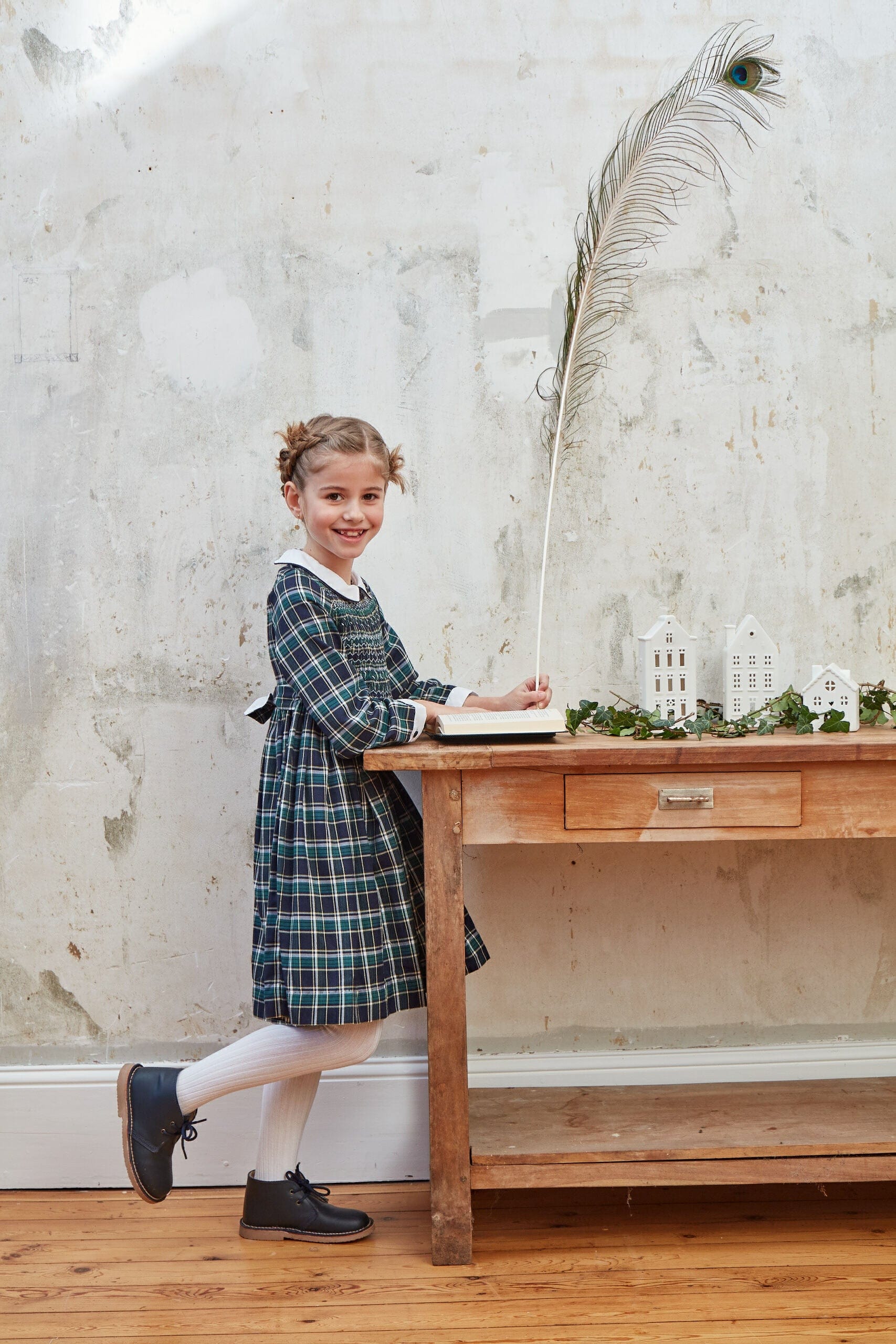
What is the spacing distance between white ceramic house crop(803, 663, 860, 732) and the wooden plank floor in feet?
Result: 3.25

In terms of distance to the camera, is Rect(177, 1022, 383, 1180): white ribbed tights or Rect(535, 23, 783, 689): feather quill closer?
Rect(177, 1022, 383, 1180): white ribbed tights

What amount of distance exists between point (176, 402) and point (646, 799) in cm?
136

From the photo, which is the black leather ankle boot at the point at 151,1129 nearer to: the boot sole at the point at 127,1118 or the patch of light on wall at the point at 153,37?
the boot sole at the point at 127,1118

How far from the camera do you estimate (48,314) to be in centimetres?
240

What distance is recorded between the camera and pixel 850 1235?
207cm

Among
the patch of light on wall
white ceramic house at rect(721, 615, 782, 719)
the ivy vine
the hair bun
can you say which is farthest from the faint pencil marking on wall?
white ceramic house at rect(721, 615, 782, 719)

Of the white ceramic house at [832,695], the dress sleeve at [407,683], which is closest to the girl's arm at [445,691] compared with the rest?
the dress sleeve at [407,683]

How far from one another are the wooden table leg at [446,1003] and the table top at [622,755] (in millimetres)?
52

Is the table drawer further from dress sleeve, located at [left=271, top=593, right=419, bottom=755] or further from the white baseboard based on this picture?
the white baseboard

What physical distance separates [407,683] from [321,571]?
0.34 meters

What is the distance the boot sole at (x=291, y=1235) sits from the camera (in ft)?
6.79

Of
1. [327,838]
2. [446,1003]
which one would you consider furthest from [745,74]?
[446,1003]

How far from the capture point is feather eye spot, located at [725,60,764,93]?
2.36 m

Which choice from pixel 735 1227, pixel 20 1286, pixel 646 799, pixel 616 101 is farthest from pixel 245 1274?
pixel 616 101
